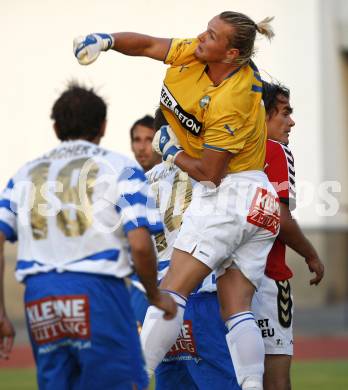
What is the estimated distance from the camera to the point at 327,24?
18.7 meters

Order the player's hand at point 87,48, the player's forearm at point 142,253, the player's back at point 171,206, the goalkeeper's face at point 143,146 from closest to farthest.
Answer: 1. the player's forearm at point 142,253
2. the player's hand at point 87,48
3. the player's back at point 171,206
4. the goalkeeper's face at point 143,146

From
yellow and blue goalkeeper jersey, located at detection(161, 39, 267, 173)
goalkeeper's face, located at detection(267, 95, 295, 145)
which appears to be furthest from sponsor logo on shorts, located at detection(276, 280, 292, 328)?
goalkeeper's face, located at detection(267, 95, 295, 145)

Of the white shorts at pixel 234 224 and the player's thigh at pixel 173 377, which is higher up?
the white shorts at pixel 234 224

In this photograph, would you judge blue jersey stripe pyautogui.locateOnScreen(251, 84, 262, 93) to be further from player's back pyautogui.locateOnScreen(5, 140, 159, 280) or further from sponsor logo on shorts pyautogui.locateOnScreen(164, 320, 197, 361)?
sponsor logo on shorts pyautogui.locateOnScreen(164, 320, 197, 361)

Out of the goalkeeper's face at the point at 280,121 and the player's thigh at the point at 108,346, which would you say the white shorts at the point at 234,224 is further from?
the player's thigh at the point at 108,346

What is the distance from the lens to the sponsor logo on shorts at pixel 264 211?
584cm

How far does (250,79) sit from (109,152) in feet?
4.24

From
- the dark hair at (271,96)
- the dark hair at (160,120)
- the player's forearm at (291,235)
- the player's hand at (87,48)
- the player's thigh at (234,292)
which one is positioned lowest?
the player's thigh at (234,292)

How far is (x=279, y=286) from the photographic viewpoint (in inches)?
252

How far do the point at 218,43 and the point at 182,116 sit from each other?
438 mm

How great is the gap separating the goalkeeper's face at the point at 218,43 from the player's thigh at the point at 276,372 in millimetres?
1777

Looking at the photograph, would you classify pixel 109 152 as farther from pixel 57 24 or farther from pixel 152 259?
pixel 57 24

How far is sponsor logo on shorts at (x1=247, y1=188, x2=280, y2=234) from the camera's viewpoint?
19.2 feet

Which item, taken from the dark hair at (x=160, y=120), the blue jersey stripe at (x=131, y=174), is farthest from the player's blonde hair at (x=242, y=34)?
the blue jersey stripe at (x=131, y=174)
